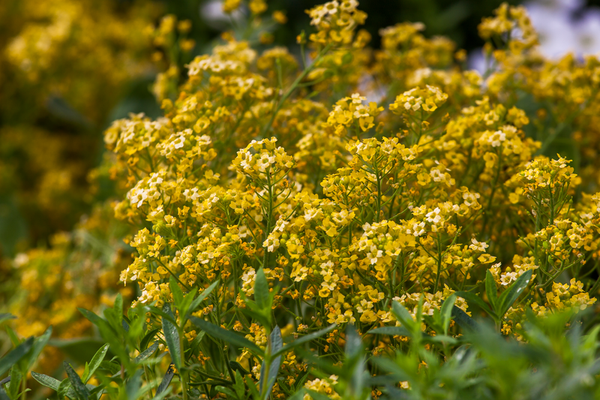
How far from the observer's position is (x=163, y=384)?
0.42 meters

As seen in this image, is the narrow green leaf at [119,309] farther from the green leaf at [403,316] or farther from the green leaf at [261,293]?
the green leaf at [403,316]

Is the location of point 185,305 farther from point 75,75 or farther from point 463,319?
point 75,75

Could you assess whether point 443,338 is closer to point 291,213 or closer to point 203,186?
point 291,213

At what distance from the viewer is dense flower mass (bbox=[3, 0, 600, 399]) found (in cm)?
43

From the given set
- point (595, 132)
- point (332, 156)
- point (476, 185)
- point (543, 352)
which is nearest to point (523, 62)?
point (595, 132)

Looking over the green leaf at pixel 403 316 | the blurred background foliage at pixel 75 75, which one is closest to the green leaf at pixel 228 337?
the green leaf at pixel 403 316

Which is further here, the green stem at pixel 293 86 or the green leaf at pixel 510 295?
the green stem at pixel 293 86

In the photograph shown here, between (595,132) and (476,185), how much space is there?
37 cm

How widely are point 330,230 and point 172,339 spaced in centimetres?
16

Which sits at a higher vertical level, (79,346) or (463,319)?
(463,319)

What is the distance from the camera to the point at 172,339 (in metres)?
0.41

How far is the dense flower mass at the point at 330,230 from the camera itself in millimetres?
426

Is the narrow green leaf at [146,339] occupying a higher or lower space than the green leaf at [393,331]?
lower

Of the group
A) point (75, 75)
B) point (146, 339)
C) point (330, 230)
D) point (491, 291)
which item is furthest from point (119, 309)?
point (75, 75)
